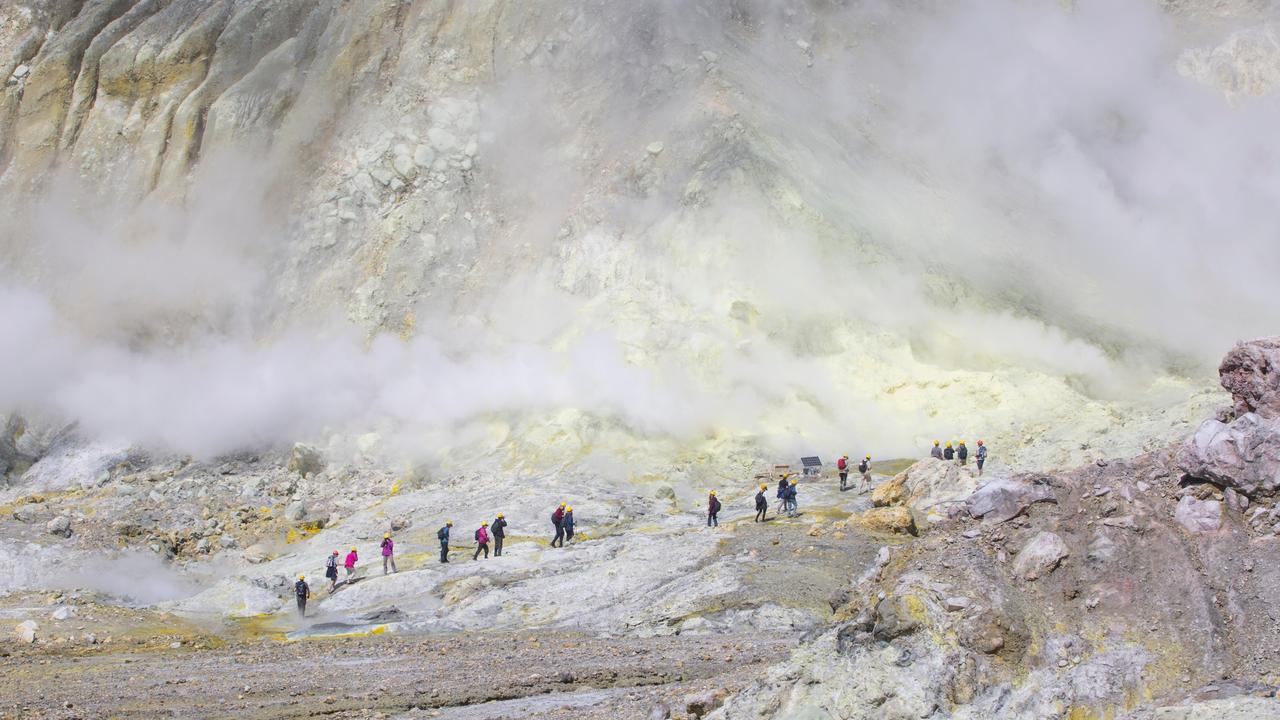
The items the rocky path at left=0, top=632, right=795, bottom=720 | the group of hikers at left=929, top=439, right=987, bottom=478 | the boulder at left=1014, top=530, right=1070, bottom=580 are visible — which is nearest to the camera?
the boulder at left=1014, top=530, right=1070, bottom=580

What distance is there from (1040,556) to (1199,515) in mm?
1672

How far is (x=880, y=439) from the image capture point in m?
37.0

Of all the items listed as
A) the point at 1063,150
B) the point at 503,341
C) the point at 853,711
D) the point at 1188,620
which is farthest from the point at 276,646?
the point at 1063,150

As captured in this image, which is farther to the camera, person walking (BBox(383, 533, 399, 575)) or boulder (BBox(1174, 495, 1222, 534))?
person walking (BBox(383, 533, 399, 575))

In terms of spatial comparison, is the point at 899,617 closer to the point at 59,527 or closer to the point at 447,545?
the point at 447,545

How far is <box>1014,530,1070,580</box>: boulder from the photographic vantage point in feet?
38.1

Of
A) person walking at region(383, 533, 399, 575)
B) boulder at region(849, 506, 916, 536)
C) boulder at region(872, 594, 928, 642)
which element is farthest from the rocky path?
boulder at region(849, 506, 916, 536)

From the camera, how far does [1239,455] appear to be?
11633 millimetres

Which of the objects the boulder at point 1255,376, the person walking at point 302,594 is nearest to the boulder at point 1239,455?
the boulder at point 1255,376

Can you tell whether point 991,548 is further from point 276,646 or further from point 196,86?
point 196,86

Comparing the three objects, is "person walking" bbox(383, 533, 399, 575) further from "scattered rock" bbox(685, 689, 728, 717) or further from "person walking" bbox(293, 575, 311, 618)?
"scattered rock" bbox(685, 689, 728, 717)

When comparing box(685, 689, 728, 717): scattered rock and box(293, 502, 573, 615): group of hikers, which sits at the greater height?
box(293, 502, 573, 615): group of hikers

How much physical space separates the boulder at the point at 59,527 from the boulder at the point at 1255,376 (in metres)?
28.0

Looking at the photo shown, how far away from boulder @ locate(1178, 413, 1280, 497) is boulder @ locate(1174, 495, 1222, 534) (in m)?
0.32
